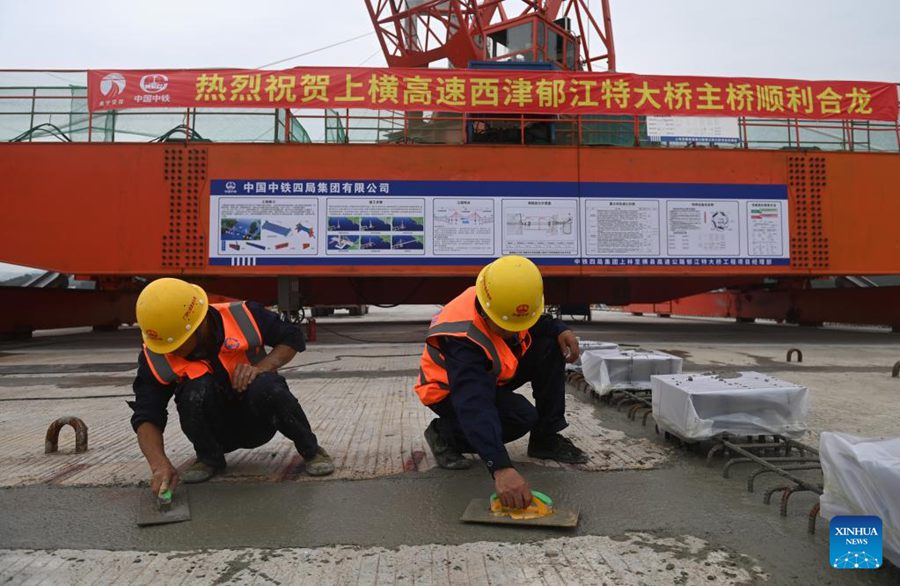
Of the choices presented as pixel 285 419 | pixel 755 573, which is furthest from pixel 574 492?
pixel 285 419

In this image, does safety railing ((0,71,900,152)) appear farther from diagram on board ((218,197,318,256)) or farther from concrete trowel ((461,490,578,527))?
concrete trowel ((461,490,578,527))

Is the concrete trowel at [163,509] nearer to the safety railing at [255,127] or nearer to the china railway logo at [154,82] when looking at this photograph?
the safety railing at [255,127]

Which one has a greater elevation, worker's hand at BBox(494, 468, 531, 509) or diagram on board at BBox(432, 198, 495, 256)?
diagram on board at BBox(432, 198, 495, 256)

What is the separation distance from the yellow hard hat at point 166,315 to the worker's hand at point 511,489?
144 cm

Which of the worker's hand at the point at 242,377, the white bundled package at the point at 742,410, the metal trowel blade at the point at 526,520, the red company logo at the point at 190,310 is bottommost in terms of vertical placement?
the metal trowel blade at the point at 526,520

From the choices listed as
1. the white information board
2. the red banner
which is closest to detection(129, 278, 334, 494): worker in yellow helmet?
the red banner

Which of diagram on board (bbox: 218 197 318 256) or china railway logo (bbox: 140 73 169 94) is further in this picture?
diagram on board (bbox: 218 197 318 256)

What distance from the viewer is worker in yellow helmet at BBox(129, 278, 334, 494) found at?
2309mm

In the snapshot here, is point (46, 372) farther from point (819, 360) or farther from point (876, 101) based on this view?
point (876, 101)

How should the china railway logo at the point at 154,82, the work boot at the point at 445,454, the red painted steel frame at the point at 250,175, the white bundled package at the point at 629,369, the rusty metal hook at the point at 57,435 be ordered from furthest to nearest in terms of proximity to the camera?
1. the red painted steel frame at the point at 250,175
2. the china railway logo at the point at 154,82
3. the white bundled package at the point at 629,369
4. the rusty metal hook at the point at 57,435
5. the work boot at the point at 445,454

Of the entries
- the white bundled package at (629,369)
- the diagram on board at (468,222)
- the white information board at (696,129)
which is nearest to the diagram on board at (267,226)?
the diagram on board at (468,222)

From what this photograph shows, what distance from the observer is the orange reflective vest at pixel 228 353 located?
7.97 ft

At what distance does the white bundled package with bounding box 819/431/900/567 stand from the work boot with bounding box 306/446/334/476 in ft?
6.67

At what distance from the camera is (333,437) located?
3.43 metres
